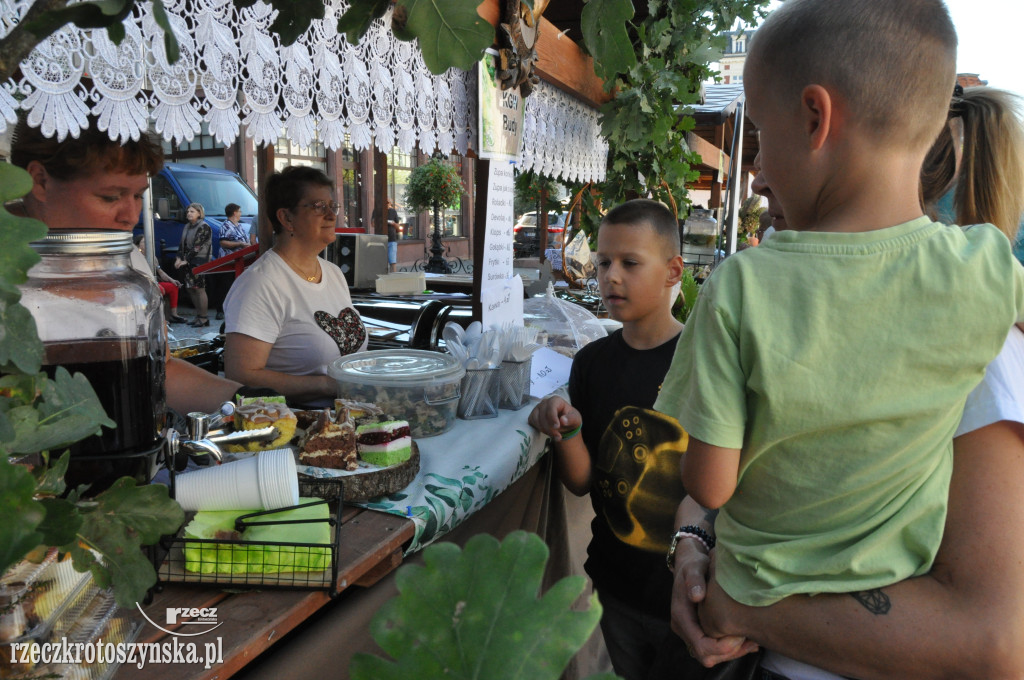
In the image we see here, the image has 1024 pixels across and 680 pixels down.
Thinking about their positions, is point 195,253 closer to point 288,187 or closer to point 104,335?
point 288,187

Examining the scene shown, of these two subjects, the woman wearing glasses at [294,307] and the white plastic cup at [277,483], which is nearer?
the white plastic cup at [277,483]

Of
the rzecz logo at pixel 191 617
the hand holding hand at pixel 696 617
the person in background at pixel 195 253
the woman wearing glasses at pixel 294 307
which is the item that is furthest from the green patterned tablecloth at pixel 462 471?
the person in background at pixel 195 253

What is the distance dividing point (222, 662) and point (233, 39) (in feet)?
5.36

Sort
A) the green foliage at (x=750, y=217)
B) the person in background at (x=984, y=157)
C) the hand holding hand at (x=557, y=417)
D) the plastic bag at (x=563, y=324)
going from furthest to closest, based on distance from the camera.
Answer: the green foliage at (x=750, y=217) < the plastic bag at (x=563, y=324) < the hand holding hand at (x=557, y=417) < the person in background at (x=984, y=157)

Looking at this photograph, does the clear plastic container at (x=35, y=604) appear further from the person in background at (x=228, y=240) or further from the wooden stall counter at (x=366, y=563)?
the person in background at (x=228, y=240)

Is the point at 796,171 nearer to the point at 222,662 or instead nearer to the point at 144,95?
the point at 222,662

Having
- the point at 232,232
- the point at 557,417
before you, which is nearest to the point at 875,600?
the point at 557,417

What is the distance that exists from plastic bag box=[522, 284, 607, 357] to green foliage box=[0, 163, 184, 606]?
237cm

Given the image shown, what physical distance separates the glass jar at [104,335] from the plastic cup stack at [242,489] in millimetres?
80

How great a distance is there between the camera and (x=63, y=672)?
733mm

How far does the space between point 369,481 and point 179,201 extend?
10.5 metres

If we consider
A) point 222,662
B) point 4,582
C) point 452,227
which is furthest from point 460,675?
point 452,227

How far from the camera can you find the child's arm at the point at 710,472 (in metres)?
0.90

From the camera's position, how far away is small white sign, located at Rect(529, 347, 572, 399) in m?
2.49
